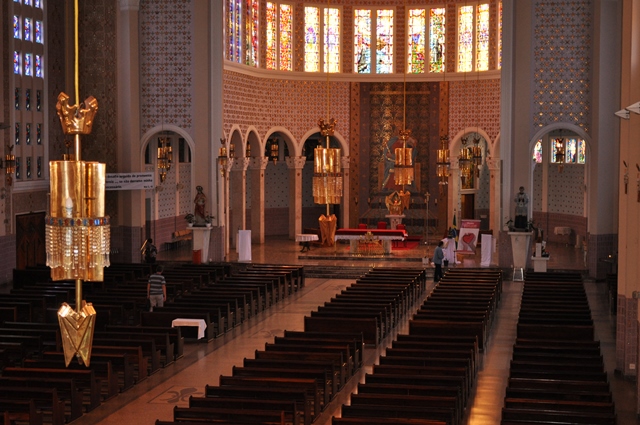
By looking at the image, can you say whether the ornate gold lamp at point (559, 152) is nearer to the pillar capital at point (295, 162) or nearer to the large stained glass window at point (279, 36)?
the pillar capital at point (295, 162)

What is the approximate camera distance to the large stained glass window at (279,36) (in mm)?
38700

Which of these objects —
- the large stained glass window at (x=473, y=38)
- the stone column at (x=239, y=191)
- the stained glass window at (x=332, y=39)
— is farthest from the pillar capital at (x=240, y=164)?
the large stained glass window at (x=473, y=38)

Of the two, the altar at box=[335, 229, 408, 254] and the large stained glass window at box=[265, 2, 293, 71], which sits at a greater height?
the large stained glass window at box=[265, 2, 293, 71]

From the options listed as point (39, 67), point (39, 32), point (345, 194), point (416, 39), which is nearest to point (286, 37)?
point (416, 39)

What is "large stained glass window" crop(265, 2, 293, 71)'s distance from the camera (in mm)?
38700

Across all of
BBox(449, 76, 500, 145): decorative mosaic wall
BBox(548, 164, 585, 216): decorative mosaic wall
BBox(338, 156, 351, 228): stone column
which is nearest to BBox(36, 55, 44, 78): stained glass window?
BBox(338, 156, 351, 228): stone column

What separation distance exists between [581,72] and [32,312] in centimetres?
1913

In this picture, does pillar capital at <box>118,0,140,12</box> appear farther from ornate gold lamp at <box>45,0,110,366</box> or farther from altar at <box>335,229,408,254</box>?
ornate gold lamp at <box>45,0,110,366</box>

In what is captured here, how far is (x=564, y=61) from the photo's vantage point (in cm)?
3253

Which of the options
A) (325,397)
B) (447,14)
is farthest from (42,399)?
(447,14)

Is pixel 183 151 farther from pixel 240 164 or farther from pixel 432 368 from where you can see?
pixel 432 368

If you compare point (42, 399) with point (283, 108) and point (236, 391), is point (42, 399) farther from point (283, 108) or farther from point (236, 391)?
point (283, 108)

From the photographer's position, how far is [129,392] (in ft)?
57.7

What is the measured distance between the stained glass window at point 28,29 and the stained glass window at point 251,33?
831 cm
